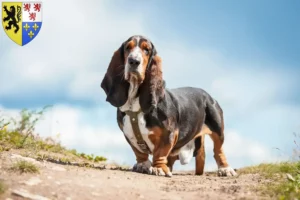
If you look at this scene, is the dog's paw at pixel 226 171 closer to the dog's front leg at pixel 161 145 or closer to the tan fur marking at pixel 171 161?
the tan fur marking at pixel 171 161

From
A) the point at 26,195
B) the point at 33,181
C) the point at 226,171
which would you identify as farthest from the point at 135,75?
the point at 226,171

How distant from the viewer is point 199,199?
246 inches

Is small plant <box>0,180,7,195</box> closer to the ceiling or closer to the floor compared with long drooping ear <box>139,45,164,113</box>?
closer to the floor

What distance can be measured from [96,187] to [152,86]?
92.0 inches

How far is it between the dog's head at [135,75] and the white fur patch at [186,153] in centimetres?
173

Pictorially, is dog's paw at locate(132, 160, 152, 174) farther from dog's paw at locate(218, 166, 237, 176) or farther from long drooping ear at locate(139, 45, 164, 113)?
dog's paw at locate(218, 166, 237, 176)

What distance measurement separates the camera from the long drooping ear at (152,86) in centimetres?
813

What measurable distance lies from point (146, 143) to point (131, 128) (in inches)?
12.9

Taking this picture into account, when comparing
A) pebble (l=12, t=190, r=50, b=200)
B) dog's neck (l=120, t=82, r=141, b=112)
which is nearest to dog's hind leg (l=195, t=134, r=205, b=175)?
dog's neck (l=120, t=82, r=141, b=112)

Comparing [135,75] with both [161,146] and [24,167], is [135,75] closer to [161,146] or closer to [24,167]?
[161,146]

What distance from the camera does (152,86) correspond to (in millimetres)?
8180

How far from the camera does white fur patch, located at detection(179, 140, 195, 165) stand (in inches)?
381

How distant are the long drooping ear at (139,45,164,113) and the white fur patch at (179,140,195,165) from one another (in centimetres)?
166

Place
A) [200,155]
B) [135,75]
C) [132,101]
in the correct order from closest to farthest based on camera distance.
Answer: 1. [135,75]
2. [132,101]
3. [200,155]
